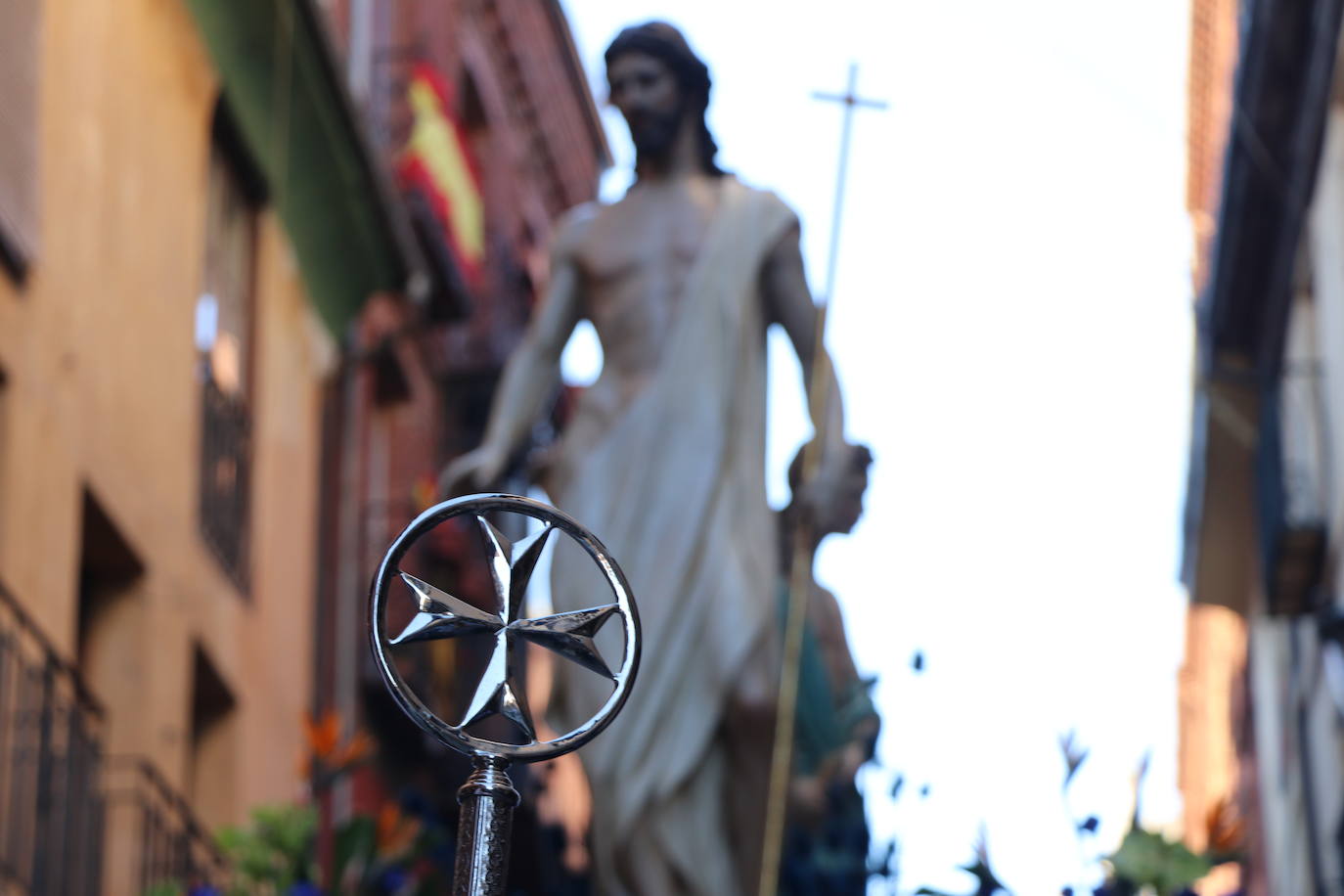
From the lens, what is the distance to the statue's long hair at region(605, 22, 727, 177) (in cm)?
741

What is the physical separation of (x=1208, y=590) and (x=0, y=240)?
49.3 feet

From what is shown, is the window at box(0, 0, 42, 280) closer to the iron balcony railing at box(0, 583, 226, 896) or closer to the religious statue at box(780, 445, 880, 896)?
the iron balcony railing at box(0, 583, 226, 896)

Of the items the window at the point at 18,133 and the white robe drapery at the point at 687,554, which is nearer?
the white robe drapery at the point at 687,554

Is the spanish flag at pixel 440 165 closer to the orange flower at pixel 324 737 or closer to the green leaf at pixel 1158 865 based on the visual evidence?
the orange flower at pixel 324 737

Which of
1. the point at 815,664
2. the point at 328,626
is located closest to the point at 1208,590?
the point at 328,626

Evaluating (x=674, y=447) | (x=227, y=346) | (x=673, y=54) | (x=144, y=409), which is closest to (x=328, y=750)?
(x=674, y=447)

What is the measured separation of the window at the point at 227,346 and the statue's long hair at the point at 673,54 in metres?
6.17

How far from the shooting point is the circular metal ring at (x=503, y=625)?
2.83 metres

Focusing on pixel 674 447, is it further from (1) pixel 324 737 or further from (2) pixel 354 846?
(2) pixel 354 846

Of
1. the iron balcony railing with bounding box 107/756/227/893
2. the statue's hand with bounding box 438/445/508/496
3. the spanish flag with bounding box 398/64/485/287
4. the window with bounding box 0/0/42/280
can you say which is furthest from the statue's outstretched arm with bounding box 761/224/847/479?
the spanish flag with bounding box 398/64/485/287

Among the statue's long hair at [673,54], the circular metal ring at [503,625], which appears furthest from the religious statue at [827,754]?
the circular metal ring at [503,625]

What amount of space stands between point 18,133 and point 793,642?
442 centimetres

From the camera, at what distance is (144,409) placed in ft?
39.6

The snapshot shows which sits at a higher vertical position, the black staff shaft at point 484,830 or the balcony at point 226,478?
the balcony at point 226,478
